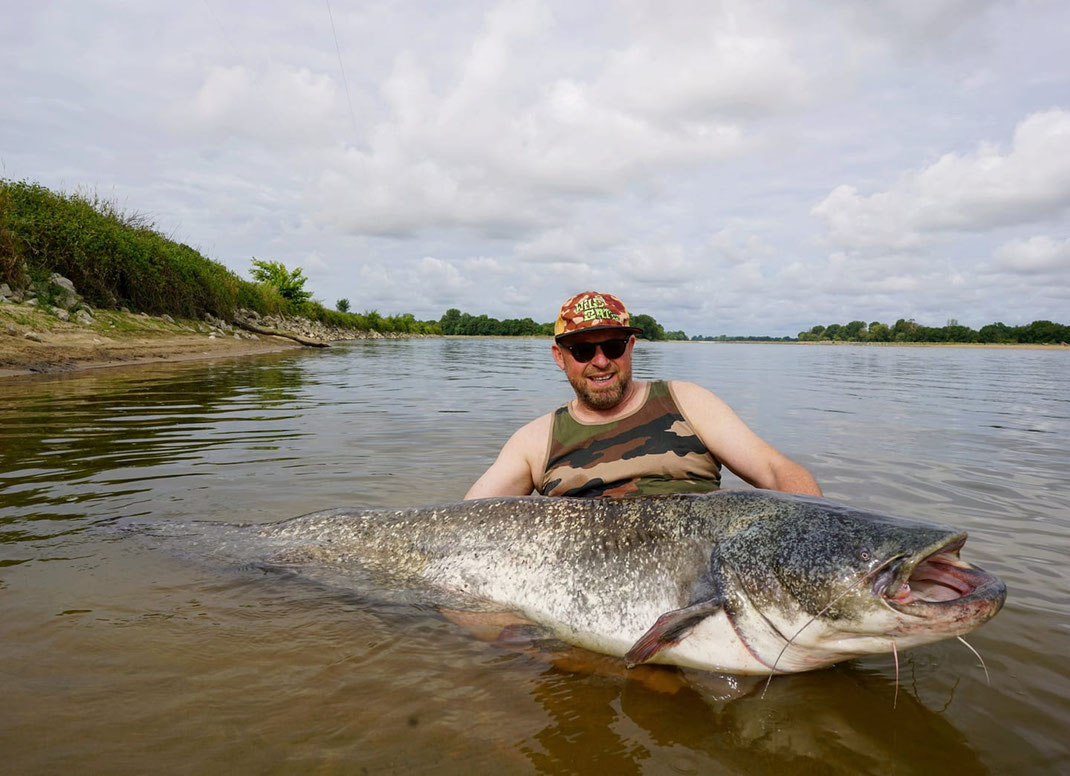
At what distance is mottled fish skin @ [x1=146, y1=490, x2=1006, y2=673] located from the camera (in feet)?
8.20

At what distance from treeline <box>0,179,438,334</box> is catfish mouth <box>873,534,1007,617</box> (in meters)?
21.7

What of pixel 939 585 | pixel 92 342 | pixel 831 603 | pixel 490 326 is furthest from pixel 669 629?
pixel 490 326

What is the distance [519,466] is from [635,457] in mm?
894

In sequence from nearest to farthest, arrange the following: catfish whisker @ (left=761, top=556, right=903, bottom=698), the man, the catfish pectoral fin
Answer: catfish whisker @ (left=761, top=556, right=903, bottom=698)
the catfish pectoral fin
the man

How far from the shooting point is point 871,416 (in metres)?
12.6

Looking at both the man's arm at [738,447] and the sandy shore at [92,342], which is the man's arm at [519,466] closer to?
the man's arm at [738,447]

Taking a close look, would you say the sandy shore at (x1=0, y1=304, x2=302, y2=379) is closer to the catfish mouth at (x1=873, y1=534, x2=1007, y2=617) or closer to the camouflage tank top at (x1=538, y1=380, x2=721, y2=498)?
the camouflage tank top at (x1=538, y1=380, x2=721, y2=498)

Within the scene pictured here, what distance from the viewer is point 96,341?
16891 millimetres

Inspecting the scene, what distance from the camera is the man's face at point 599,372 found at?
4309mm

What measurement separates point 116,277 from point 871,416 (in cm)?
2537

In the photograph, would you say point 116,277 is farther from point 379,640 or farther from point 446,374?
point 379,640

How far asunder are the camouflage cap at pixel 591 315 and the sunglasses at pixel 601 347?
0.38ft

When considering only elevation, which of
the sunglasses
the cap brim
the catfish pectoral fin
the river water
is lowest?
the river water

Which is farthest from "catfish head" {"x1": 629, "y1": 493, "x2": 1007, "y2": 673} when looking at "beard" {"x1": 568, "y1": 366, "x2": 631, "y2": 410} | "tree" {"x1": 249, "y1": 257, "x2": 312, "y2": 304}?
"tree" {"x1": 249, "y1": 257, "x2": 312, "y2": 304}
